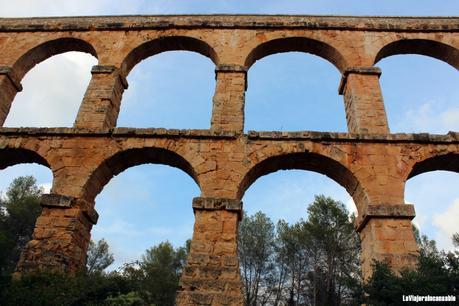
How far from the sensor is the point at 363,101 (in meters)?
9.38

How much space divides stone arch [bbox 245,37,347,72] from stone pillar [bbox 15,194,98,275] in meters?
5.44

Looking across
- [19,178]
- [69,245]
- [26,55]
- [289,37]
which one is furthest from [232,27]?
[19,178]

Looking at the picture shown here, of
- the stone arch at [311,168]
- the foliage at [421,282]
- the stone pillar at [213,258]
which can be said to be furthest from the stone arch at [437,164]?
the stone pillar at [213,258]

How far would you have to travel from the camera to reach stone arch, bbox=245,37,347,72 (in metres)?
10.6

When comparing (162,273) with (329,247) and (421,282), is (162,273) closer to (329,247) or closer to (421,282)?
(329,247)

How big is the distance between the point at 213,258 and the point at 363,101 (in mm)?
5041

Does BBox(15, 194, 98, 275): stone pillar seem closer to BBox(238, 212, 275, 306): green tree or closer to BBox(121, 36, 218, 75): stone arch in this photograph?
BBox(121, 36, 218, 75): stone arch

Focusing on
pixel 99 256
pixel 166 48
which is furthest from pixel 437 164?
pixel 99 256

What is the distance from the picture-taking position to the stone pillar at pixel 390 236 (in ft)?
23.2

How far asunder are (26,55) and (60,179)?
4739 millimetres

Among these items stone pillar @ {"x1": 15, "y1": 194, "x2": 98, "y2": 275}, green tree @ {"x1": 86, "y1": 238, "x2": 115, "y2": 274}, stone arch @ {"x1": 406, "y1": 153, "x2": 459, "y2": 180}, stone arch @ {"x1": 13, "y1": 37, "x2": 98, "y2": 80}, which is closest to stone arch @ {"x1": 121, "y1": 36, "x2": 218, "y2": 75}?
stone arch @ {"x1": 13, "y1": 37, "x2": 98, "y2": 80}

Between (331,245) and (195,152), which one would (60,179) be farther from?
(331,245)

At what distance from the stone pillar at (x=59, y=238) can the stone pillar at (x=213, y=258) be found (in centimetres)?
223

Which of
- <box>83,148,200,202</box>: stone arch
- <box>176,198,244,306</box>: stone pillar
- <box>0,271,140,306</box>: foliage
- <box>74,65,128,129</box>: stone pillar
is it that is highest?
<box>74,65,128,129</box>: stone pillar
